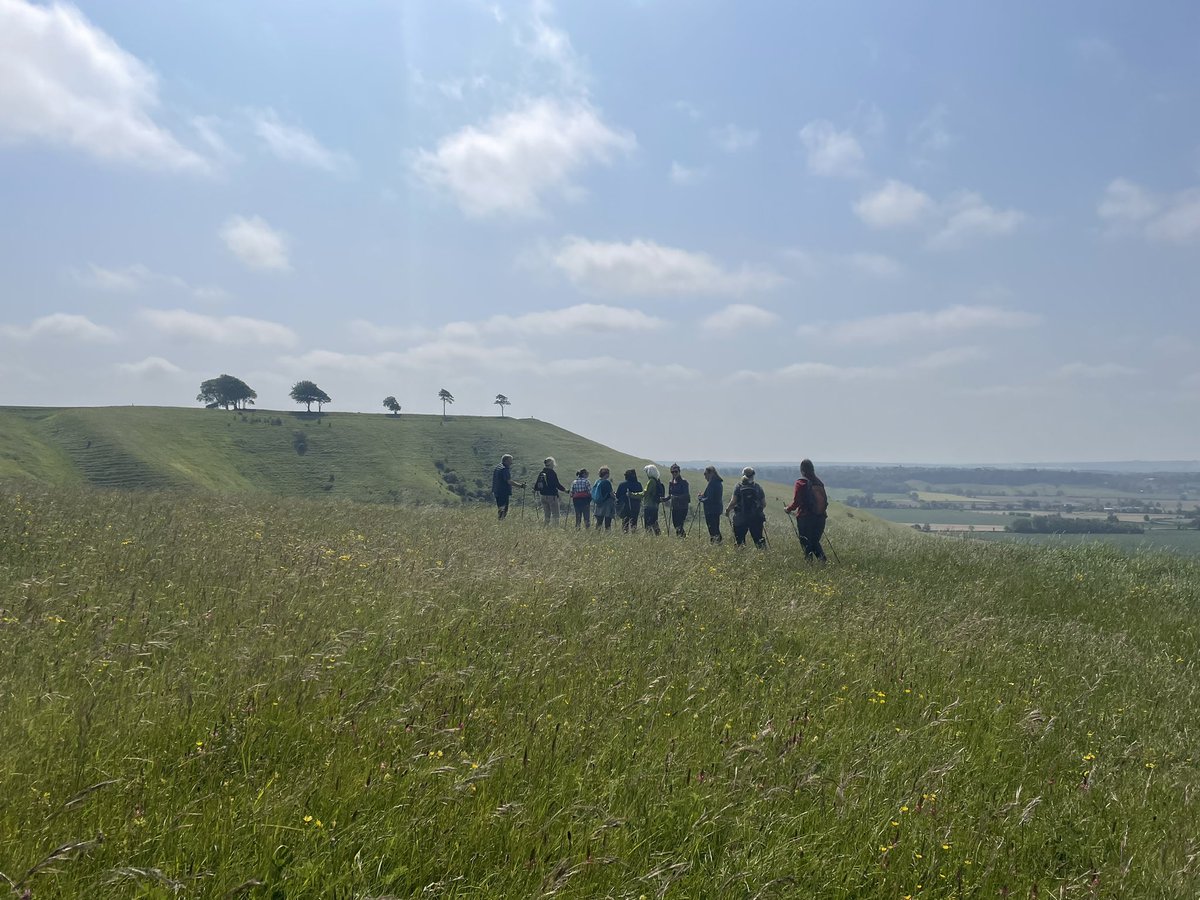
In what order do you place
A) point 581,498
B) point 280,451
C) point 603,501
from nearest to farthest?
point 603,501, point 581,498, point 280,451

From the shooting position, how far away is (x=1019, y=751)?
5.44 metres

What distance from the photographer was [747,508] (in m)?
16.1

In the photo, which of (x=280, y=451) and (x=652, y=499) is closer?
(x=652, y=499)

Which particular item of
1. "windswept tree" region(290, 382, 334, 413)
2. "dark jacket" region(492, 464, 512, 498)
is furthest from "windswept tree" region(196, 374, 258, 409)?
"dark jacket" region(492, 464, 512, 498)

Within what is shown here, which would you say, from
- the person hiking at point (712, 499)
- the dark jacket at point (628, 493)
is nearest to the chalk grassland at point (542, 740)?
the person hiking at point (712, 499)

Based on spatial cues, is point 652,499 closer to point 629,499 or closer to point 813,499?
point 629,499

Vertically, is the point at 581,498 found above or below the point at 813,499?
below

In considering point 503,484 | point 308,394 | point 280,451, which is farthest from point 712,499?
point 308,394

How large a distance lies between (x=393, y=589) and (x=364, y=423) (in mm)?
101538

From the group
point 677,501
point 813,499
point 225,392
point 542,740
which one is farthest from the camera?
Answer: point 225,392

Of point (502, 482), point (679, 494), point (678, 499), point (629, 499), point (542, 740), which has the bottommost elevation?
point (542, 740)

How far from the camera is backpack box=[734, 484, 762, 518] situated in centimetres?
1609

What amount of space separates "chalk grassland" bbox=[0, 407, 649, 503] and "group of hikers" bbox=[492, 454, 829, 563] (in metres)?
40.8

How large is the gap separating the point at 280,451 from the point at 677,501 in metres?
77.6
